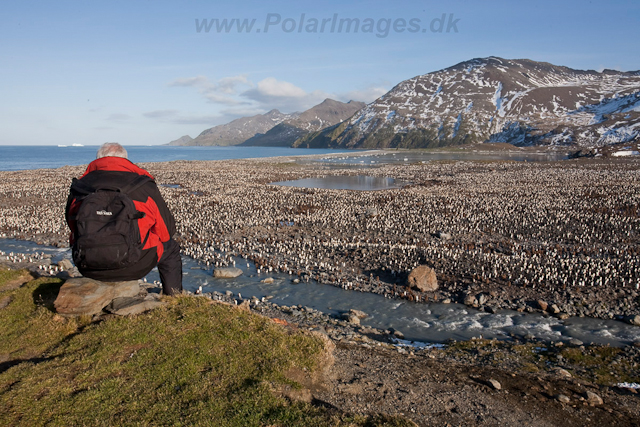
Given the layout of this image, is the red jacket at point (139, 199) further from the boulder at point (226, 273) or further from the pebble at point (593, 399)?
the boulder at point (226, 273)

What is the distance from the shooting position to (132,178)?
7.68 meters

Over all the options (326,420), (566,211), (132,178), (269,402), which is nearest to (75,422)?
(269,402)

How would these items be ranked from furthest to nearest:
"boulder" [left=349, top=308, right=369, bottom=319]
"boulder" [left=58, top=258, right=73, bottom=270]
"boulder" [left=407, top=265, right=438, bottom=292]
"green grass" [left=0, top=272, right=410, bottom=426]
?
"boulder" [left=58, top=258, right=73, bottom=270], "boulder" [left=407, top=265, right=438, bottom=292], "boulder" [left=349, top=308, right=369, bottom=319], "green grass" [left=0, top=272, right=410, bottom=426]

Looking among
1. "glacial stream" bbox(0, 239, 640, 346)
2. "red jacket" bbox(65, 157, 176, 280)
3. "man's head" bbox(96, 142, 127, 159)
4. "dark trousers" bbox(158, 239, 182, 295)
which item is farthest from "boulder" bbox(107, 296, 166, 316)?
"glacial stream" bbox(0, 239, 640, 346)

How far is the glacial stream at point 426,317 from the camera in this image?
1280 cm

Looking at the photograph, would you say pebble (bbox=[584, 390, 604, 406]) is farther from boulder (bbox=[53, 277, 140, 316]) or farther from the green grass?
boulder (bbox=[53, 277, 140, 316])

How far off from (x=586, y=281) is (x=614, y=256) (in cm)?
566

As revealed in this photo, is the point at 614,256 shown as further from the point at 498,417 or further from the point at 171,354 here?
the point at 171,354

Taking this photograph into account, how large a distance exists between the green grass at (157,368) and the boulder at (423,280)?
8447mm

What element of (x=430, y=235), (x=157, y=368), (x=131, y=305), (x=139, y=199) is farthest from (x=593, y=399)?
(x=430, y=235)

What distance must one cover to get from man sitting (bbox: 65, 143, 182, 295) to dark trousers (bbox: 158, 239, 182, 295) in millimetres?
465

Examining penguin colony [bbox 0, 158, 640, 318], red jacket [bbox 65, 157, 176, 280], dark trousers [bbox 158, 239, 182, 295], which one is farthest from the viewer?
penguin colony [bbox 0, 158, 640, 318]

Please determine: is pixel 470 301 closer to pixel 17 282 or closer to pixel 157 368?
pixel 157 368

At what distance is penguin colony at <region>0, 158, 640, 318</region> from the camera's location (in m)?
16.7
